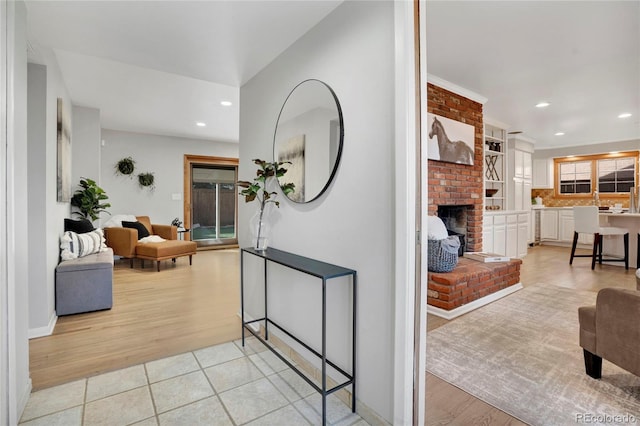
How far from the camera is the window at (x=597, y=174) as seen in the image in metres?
6.69

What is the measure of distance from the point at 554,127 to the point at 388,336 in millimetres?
6095

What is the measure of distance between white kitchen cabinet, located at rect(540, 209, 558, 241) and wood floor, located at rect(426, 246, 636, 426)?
1.30ft

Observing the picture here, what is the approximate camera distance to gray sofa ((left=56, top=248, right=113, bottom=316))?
302 cm

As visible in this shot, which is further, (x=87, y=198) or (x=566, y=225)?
(x=566, y=225)

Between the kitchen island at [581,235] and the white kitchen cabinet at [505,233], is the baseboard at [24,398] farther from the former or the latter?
the kitchen island at [581,235]

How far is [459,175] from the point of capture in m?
4.08

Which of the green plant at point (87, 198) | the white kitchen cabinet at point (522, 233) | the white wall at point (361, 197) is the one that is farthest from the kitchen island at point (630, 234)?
the green plant at point (87, 198)

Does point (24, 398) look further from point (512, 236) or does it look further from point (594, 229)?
point (594, 229)

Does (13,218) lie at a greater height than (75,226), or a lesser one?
greater

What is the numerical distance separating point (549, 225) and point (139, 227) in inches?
344

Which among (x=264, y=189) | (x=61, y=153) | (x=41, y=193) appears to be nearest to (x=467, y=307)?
(x=264, y=189)

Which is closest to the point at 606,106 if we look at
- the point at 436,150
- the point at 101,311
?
the point at 436,150

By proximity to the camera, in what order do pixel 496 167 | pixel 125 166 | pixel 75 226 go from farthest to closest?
pixel 125 166 → pixel 496 167 → pixel 75 226

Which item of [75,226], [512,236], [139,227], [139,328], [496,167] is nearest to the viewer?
[139,328]
